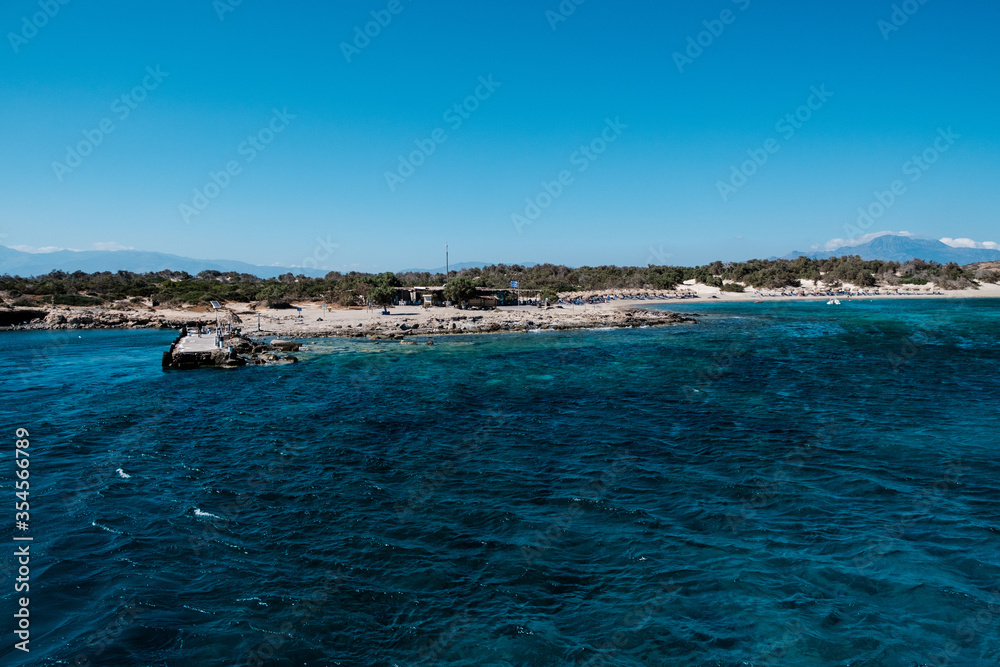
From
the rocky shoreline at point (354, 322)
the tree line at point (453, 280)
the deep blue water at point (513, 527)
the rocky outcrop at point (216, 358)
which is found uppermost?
the tree line at point (453, 280)

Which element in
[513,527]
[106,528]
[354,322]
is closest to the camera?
[513,527]

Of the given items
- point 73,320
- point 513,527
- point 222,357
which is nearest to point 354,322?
point 222,357

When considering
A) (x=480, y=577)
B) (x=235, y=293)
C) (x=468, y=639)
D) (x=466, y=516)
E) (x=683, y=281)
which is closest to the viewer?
(x=468, y=639)

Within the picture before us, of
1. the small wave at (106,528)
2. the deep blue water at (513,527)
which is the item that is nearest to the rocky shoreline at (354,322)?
the deep blue water at (513,527)

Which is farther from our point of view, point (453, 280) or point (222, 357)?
point (453, 280)

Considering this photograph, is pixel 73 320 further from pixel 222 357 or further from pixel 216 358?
pixel 222 357

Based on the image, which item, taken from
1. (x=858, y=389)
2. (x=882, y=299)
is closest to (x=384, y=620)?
(x=858, y=389)

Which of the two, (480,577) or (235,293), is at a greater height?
(235,293)

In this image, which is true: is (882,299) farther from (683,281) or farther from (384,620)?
(384,620)

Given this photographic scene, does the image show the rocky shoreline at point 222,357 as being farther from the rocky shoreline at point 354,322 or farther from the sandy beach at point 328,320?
the rocky shoreline at point 354,322
